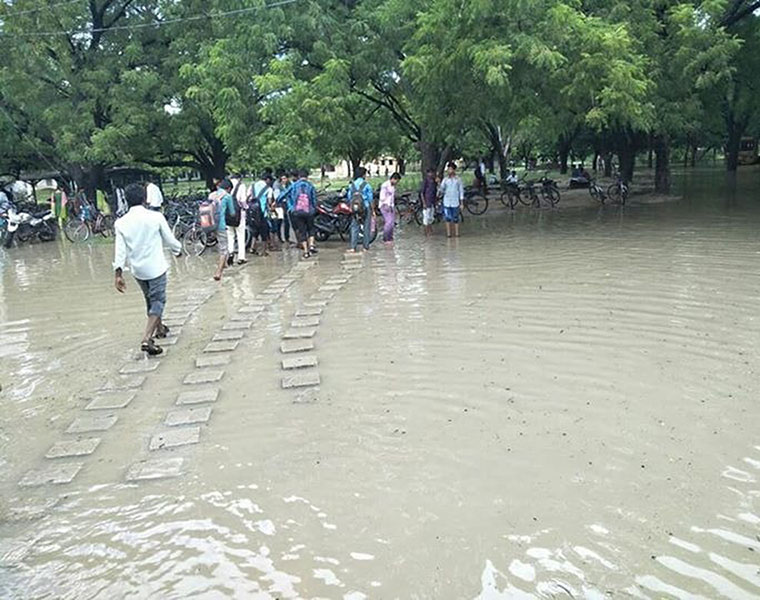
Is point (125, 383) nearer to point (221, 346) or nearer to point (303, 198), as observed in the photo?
point (221, 346)

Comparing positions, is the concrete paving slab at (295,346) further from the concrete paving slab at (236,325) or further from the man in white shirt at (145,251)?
the man in white shirt at (145,251)

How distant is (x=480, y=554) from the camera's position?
293cm

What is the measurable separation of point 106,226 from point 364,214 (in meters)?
10.4

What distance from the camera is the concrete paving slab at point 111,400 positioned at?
16.4 ft

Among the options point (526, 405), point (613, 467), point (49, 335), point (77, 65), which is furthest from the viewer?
point (77, 65)

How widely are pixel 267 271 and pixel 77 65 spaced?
1345cm

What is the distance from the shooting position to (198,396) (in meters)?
5.05

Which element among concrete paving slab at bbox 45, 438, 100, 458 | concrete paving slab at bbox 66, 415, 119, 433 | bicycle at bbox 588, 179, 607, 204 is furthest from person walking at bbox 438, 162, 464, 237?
concrete paving slab at bbox 45, 438, 100, 458

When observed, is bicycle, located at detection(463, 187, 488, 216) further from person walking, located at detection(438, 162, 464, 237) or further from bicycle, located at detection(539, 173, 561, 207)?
person walking, located at detection(438, 162, 464, 237)

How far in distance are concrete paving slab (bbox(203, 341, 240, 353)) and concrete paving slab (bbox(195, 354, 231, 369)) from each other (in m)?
0.18

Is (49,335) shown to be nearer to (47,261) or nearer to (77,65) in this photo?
(47,261)

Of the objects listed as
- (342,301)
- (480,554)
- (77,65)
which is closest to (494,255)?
(342,301)

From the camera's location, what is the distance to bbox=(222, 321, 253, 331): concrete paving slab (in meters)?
7.04

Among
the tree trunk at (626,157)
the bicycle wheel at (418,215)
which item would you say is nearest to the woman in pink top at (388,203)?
the bicycle wheel at (418,215)
